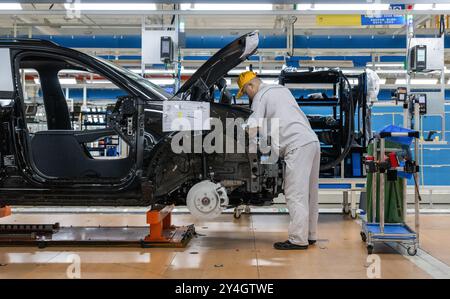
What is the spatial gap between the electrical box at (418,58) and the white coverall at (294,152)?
10.1 feet

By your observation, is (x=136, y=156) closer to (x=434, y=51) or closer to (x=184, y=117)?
(x=184, y=117)

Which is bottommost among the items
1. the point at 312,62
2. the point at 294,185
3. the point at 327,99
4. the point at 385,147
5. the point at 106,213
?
the point at 106,213

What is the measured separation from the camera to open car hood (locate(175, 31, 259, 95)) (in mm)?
3762

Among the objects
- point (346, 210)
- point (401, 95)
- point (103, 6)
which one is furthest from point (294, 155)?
point (103, 6)

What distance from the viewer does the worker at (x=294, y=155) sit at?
3.79 metres

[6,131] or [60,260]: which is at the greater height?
[6,131]

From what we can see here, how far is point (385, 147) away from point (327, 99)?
184 cm

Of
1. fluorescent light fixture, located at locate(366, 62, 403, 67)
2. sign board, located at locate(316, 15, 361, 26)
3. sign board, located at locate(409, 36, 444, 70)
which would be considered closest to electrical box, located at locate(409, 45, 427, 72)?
sign board, located at locate(409, 36, 444, 70)

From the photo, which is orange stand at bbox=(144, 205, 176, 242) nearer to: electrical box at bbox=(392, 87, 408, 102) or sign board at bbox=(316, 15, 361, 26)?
electrical box at bbox=(392, 87, 408, 102)

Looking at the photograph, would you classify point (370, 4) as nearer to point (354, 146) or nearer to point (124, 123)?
point (354, 146)

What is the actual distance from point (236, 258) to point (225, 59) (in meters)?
1.64
